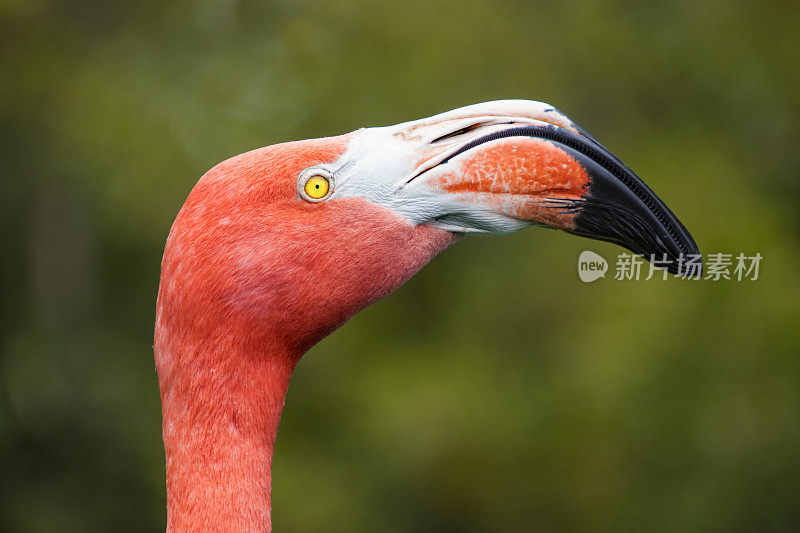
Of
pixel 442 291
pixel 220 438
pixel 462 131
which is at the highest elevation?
pixel 442 291

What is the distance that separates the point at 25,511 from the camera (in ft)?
17.9

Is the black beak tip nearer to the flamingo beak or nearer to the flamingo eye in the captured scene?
the flamingo beak

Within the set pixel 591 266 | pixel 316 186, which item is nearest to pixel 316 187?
pixel 316 186

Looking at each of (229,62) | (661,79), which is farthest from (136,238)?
(661,79)

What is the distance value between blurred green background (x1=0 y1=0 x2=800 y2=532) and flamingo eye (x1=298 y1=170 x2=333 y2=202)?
11.8 ft

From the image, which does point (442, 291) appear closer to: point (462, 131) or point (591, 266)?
point (591, 266)

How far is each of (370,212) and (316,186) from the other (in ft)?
0.47

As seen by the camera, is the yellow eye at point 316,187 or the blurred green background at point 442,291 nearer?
the yellow eye at point 316,187

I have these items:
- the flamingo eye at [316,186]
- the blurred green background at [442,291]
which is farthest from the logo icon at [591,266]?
the flamingo eye at [316,186]

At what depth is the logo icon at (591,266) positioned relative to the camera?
5.25m

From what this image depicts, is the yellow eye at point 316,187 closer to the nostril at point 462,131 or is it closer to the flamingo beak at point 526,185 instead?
the flamingo beak at point 526,185

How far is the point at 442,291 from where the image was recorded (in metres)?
5.81

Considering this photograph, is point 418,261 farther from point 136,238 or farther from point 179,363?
point 136,238

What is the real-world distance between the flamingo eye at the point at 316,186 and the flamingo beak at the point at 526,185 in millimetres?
62
